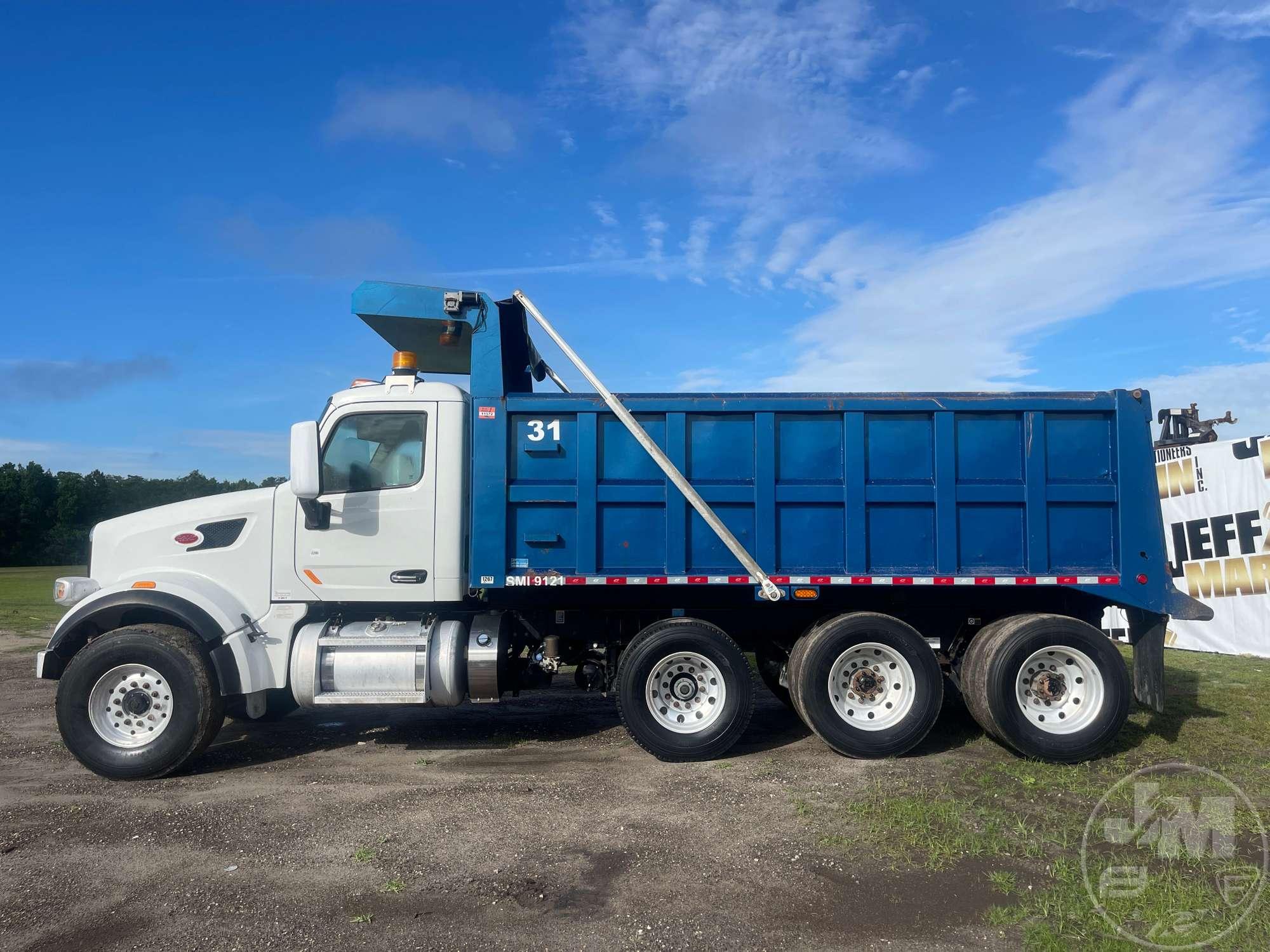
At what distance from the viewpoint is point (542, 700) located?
9.34 m

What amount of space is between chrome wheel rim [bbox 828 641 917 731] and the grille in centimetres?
509

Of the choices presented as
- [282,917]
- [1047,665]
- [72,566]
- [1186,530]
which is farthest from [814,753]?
[72,566]

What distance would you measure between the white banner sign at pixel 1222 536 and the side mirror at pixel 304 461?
11052mm

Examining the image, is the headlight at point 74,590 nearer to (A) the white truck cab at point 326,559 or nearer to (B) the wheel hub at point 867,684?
(A) the white truck cab at point 326,559

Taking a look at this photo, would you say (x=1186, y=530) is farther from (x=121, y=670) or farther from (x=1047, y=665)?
(x=121, y=670)

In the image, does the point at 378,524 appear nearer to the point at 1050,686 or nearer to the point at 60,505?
the point at 1050,686

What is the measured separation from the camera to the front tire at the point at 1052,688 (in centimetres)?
659

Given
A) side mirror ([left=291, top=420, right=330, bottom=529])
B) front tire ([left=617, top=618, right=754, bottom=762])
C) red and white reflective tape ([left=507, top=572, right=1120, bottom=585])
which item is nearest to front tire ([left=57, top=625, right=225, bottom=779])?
side mirror ([left=291, top=420, right=330, bottom=529])

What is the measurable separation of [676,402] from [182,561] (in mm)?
4331

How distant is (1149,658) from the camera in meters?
6.76

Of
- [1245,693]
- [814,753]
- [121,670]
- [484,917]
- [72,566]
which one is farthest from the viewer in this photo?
[72,566]

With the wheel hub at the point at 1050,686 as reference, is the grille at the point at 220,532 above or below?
A: above

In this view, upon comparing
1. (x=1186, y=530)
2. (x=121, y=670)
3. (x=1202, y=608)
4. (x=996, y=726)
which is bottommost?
(x=996, y=726)

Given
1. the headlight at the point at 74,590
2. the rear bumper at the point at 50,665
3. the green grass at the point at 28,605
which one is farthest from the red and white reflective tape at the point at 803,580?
the green grass at the point at 28,605
